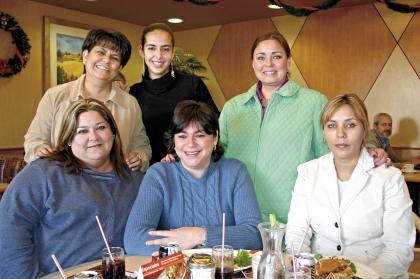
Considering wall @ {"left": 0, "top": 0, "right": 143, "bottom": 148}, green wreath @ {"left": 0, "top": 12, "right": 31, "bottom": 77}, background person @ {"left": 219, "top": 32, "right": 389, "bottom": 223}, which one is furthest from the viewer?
wall @ {"left": 0, "top": 0, "right": 143, "bottom": 148}

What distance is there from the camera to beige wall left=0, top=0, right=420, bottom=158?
21.3 ft

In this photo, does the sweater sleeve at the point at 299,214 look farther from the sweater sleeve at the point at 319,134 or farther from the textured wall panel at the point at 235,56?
the textured wall panel at the point at 235,56

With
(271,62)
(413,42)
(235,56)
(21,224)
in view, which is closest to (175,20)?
(235,56)

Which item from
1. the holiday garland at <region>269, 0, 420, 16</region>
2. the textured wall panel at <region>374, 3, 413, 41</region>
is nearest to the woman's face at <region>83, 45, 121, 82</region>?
the holiday garland at <region>269, 0, 420, 16</region>

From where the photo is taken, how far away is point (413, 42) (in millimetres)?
6684

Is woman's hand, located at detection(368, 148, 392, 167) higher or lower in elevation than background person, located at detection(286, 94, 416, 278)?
higher

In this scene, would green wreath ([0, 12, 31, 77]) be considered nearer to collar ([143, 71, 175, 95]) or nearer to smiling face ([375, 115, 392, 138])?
collar ([143, 71, 175, 95])

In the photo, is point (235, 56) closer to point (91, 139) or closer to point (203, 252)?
point (91, 139)

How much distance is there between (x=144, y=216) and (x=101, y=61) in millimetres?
1144

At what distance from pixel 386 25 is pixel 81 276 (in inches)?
262

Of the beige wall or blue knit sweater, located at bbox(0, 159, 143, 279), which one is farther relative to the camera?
the beige wall

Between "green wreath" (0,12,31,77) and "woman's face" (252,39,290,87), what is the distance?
4702 mm

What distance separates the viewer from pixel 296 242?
2.22 meters

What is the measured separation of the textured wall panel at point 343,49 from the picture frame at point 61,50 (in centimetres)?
362
